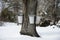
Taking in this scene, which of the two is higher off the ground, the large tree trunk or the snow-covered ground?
the large tree trunk

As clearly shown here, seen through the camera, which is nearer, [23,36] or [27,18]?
[23,36]

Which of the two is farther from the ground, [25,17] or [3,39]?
[25,17]

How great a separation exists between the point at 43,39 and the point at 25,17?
155 centimetres

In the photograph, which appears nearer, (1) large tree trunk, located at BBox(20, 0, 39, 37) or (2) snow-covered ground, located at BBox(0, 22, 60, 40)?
(2) snow-covered ground, located at BBox(0, 22, 60, 40)

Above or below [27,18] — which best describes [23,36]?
below

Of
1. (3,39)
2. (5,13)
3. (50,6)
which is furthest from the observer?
(5,13)

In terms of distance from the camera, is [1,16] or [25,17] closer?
[25,17]

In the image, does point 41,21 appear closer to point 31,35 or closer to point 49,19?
point 49,19

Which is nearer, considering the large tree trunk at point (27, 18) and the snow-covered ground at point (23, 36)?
the snow-covered ground at point (23, 36)

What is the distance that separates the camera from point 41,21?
38.0 feet

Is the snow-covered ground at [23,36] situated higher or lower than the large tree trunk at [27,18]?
lower

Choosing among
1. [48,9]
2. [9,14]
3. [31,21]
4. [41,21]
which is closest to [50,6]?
[48,9]

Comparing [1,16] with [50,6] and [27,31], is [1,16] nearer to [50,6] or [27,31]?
[50,6]

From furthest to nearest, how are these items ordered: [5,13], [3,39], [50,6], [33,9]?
[5,13] → [50,6] → [33,9] → [3,39]
